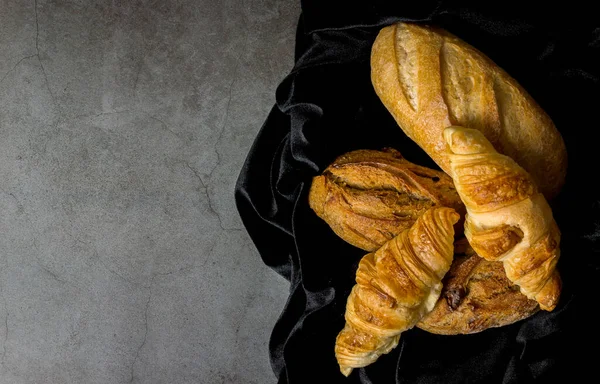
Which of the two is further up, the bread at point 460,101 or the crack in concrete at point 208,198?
the bread at point 460,101

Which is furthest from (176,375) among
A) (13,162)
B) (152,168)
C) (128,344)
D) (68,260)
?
(13,162)

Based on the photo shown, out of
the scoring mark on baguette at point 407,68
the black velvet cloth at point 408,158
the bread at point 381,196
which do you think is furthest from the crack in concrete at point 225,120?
the scoring mark on baguette at point 407,68

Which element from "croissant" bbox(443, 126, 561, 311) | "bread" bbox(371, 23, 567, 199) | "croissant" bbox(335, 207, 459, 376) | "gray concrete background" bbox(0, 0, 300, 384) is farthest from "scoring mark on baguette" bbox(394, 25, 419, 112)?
"gray concrete background" bbox(0, 0, 300, 384)

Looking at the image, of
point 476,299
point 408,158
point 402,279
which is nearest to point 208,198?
point 408,158

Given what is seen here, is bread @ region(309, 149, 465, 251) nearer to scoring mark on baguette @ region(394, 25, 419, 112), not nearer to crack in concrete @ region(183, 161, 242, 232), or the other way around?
scoring mark on baguette @ region(394, 25, 419, 112)

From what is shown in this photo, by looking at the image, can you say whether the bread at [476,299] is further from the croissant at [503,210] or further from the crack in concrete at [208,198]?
the crack in concrete at [208,198]
